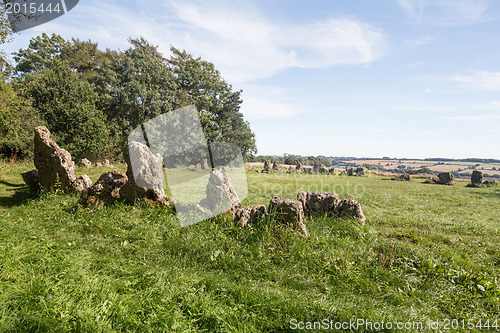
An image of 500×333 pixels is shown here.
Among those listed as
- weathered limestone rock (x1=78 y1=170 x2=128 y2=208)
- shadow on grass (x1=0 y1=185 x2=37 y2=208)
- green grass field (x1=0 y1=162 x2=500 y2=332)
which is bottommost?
green grass field (x1=0 y1=162 x2=500 y2=332)

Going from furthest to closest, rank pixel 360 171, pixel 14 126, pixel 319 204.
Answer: pixel 360 171 < pixel 14 126 < pixel 319 204

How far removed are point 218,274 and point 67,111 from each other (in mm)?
24155

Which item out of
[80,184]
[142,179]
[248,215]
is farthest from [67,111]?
[248,215]

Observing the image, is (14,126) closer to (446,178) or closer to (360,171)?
(360,171)

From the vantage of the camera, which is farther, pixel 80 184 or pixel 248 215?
pixel 80 184

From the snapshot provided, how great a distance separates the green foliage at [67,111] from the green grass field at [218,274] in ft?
49.9

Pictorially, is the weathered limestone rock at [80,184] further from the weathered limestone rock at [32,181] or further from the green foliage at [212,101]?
the green foliage at [212,101]

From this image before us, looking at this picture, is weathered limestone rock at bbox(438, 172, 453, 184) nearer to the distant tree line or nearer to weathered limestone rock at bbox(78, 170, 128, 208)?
the distant tree line

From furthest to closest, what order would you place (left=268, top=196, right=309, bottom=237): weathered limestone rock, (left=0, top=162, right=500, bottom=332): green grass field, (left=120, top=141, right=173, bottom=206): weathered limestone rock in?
1. (left=120, top=141, right=173, bottom=206): weathered limestone rock
2. (left=268, top=196, right=309, bottom=237): weathered limestone rock
3. (left=0, top=162, right=500, bottom=332): green grass field

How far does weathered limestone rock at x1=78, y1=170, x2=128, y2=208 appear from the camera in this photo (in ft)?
28.3

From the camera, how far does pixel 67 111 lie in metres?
Result: 21.6

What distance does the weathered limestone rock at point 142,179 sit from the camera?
8.82 metres

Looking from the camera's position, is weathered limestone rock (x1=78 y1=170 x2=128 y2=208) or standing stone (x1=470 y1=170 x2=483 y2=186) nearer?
weathered limestone rock (x1=78 y1=170 x2=128 y2=208)

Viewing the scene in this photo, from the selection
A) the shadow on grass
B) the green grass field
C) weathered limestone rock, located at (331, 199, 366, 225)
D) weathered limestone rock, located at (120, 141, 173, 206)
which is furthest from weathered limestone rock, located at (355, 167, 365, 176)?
the shadow on grass
